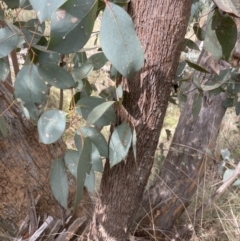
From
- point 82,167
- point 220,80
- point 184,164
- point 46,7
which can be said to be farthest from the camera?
point 184,164

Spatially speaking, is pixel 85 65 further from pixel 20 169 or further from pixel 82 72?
pixel 20 169

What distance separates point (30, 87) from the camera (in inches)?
18.3

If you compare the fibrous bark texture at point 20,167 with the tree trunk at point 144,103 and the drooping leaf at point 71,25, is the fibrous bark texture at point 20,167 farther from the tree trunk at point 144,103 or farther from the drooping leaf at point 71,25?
the drooping leaf at point 71,25

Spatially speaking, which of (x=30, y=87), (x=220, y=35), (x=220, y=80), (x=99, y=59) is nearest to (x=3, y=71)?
(x=30, y=87)

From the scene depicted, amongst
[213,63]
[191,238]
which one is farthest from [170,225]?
[213,63]

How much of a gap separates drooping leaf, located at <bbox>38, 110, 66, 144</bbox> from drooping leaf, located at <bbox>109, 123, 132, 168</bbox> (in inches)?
3.2

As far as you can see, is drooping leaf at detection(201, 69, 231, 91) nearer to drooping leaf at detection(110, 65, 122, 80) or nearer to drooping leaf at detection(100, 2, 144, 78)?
drooping leaf at detection(110, 65, 122, 80)

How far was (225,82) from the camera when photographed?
2.54 ft

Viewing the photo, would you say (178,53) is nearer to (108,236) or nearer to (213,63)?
(213,63)

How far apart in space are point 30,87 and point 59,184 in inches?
6.5

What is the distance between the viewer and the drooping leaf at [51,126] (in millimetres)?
483

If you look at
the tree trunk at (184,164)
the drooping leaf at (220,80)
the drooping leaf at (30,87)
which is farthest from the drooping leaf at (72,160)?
the tree trunk at (184,164)

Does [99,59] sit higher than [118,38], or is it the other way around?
[118,38]

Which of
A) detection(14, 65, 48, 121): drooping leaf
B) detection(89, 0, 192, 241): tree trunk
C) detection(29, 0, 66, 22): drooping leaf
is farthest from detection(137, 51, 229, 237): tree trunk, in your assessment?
detection(29, 0, 66, 22): drooping leaf
